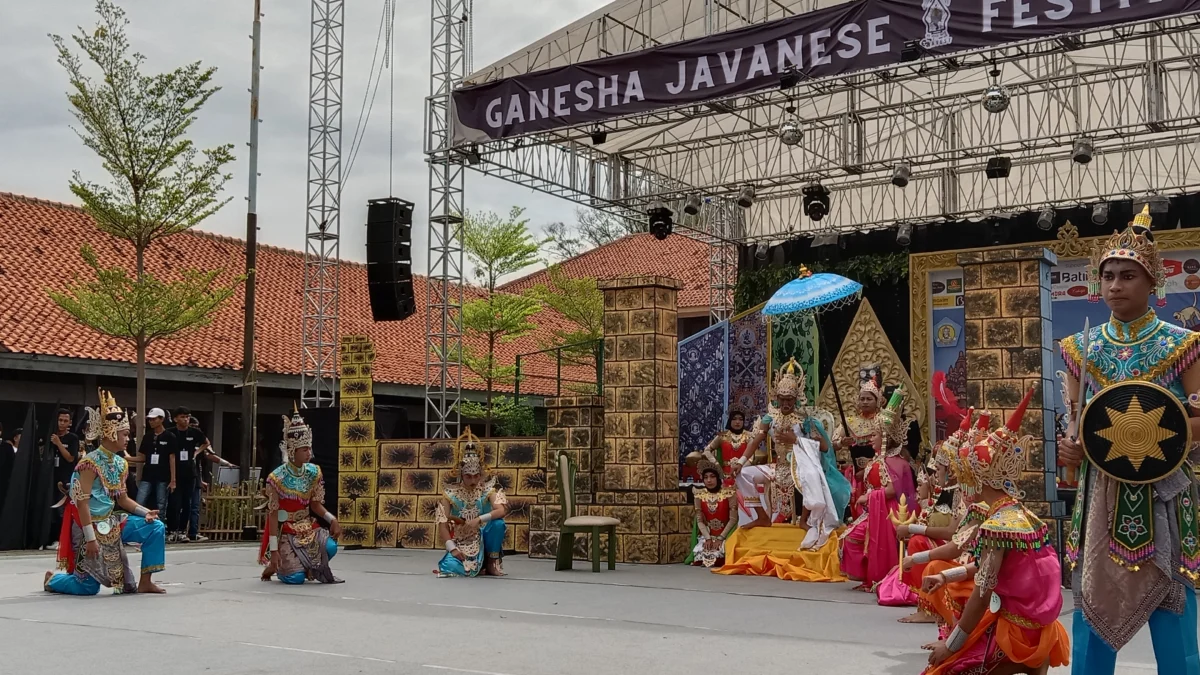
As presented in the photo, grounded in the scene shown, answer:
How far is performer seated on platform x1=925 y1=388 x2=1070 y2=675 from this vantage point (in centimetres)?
482

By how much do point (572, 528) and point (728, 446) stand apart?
80.5 inches

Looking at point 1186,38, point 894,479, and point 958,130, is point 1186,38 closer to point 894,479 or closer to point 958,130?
point 958,130

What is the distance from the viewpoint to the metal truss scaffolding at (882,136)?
1470cm

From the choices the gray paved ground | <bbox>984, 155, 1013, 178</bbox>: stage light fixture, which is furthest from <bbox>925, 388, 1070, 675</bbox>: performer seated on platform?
<bbox>984, 155, 1013, 178</bbox>: stage light fixture

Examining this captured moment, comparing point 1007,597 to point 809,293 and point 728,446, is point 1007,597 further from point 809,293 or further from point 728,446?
point 809,293

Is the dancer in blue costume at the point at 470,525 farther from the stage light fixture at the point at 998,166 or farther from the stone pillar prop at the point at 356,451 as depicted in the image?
the stage light fixture at the point at 998,166

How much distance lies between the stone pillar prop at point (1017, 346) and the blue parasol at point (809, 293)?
2.75 meters

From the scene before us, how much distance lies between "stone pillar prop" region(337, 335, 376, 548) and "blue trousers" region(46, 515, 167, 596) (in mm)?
5261

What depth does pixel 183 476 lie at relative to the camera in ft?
50.8

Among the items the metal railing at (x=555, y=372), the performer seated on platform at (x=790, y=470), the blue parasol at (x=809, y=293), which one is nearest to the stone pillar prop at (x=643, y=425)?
the performer seated on platform at (x=790, y=470)

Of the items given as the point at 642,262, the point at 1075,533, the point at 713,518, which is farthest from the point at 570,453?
the point at 642,262

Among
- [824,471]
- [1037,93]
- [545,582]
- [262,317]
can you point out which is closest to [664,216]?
[1037,93]

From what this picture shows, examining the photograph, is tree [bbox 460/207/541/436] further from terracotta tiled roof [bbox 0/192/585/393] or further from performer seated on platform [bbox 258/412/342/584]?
performer seated on platform [bbox 258/412/342/584]

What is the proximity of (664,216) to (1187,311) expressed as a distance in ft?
23.3
